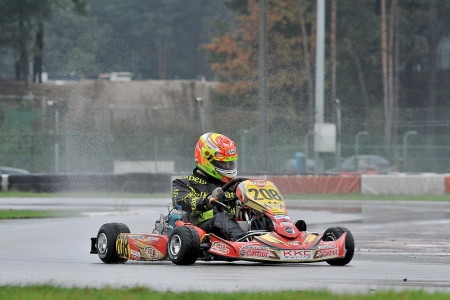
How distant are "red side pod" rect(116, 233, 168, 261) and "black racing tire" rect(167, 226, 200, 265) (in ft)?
0.97

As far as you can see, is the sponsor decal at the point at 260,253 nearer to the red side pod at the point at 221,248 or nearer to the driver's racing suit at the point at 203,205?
the red side pod at the point at 221,248

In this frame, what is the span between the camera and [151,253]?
33.7ft

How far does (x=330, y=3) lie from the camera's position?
54969 mm

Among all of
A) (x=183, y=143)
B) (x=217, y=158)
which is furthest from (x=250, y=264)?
(x=183, y=143)

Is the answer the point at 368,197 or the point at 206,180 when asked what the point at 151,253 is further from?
the point at 368,197

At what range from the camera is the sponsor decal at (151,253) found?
1022 centimetres

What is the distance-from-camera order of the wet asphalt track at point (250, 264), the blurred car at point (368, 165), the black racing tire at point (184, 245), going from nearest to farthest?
1. the wet asphalt track at point (250, 264)
2. the black racing tire at point (184, 245)
3. the blurred car at point (368, 165)

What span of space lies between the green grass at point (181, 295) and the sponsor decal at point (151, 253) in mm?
3004

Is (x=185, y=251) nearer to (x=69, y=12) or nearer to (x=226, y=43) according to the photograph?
(x=226, y=43)

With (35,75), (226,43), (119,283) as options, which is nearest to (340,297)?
(119,283)

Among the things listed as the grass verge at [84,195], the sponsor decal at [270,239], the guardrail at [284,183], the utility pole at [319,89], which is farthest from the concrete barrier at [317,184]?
the sponsor decal at [270,239]

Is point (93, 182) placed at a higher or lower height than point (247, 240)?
higher

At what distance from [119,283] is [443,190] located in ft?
73.2

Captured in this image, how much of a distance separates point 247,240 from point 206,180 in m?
1.32
